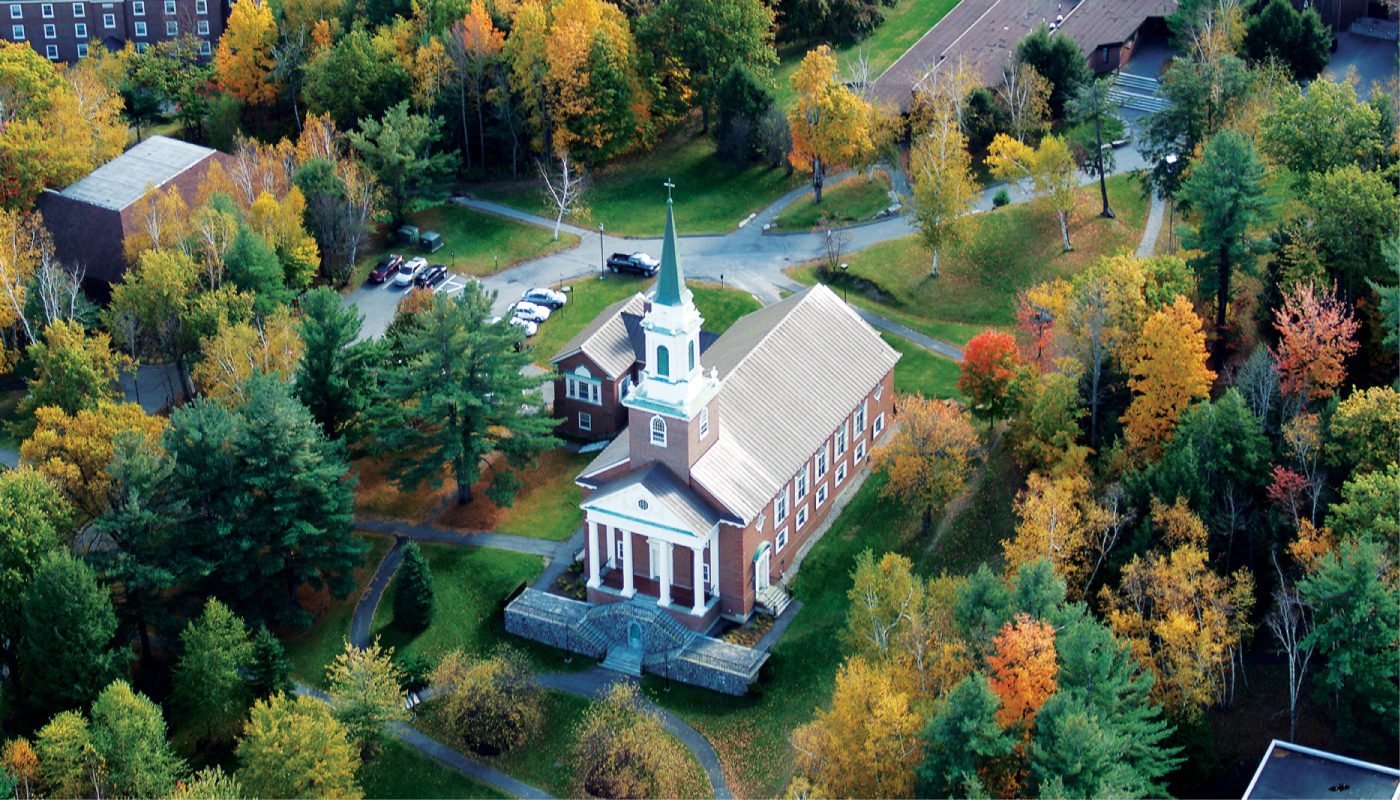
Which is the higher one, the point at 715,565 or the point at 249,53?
the point at 249,53

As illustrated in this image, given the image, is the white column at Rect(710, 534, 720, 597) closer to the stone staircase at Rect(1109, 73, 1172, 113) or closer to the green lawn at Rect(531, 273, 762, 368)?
the green lawn at Rect(531, 273, 762, 368)

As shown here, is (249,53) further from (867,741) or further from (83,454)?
Answer: (867,741)

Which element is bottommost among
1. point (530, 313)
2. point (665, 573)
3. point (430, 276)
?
point (430, 276)

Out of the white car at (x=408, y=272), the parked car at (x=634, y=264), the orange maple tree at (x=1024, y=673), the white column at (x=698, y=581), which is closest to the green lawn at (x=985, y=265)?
the parked car at (x=634, y=264)

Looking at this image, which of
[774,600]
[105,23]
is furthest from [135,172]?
[774,600]

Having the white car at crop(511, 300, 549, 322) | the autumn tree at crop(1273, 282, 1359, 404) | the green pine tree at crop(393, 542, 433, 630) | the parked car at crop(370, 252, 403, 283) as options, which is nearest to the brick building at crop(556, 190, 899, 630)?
the green pine tree at crop(393, 542, 433, 630)
